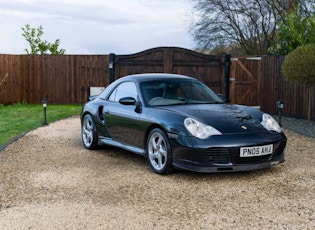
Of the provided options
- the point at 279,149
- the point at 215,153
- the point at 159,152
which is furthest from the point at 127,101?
the point at 279,149

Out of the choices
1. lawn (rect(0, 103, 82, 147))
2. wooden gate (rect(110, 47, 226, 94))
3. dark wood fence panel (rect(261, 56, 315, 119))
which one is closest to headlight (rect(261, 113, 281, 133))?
lawn (rect(0, 103, 82, 147))

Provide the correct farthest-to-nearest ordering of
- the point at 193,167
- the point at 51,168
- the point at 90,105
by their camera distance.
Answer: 1. the point at 90,105
2. the point at 51,168
3. the point at 193,167

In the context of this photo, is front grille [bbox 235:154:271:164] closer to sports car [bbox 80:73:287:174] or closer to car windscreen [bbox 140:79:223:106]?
sports car [bbox 80:73:287:174]

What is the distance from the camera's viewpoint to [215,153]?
6281mm

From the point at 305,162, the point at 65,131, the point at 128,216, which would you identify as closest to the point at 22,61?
the point at 65,131

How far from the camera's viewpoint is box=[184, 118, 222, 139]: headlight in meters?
6.35

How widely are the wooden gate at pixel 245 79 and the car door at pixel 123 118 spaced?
9729 millimetres

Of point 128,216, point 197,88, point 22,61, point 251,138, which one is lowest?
point 128,216

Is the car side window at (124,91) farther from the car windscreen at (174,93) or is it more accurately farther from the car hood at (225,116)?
the car hood at (225,116)

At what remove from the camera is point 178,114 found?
6.68 metres

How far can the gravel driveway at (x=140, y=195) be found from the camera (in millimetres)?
4754

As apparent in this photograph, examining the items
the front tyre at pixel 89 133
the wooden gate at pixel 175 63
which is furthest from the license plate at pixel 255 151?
the wooden gate at pixel 175 63

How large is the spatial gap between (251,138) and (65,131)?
6.24 m

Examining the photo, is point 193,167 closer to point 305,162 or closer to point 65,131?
point 305,162
